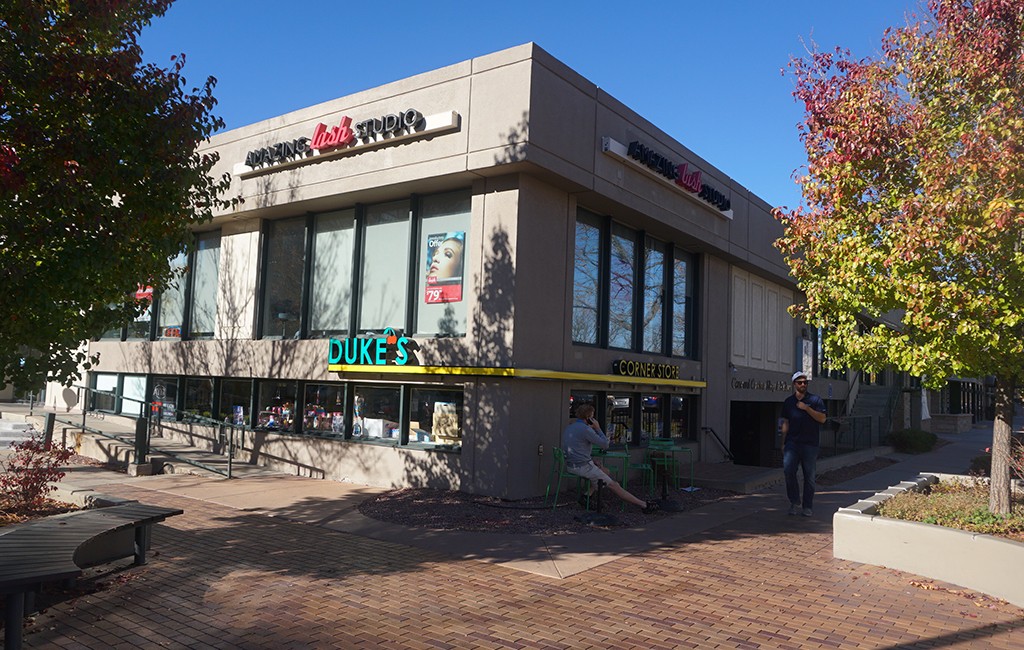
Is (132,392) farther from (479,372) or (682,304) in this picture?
(682,304)

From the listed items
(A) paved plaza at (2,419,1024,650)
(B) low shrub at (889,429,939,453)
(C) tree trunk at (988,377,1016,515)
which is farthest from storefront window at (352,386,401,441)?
(B) low shrub at (889,429,939,453)

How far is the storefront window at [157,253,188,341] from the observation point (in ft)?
54.9

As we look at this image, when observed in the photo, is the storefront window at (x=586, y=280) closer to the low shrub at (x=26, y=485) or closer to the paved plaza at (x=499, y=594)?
the paved plaza at (x=499, y=594)

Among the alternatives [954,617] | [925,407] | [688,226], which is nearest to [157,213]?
[954,617]

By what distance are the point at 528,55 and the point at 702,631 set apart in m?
8.33

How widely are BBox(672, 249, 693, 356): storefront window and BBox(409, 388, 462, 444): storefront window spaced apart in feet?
19.0

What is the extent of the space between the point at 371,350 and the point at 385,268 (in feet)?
5.37

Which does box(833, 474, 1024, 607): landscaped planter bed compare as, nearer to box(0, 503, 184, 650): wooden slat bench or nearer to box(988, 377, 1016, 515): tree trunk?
box(988, 377, 1016, 515): tree trunk

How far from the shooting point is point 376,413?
41.4 feet

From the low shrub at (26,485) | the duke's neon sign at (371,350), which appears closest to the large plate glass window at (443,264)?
the duke's neon sign at (371,350)

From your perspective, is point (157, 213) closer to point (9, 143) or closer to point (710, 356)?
point (9, 143)

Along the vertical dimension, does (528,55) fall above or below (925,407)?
above

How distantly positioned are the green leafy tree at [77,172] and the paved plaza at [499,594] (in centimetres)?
245

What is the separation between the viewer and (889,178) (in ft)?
30.2
